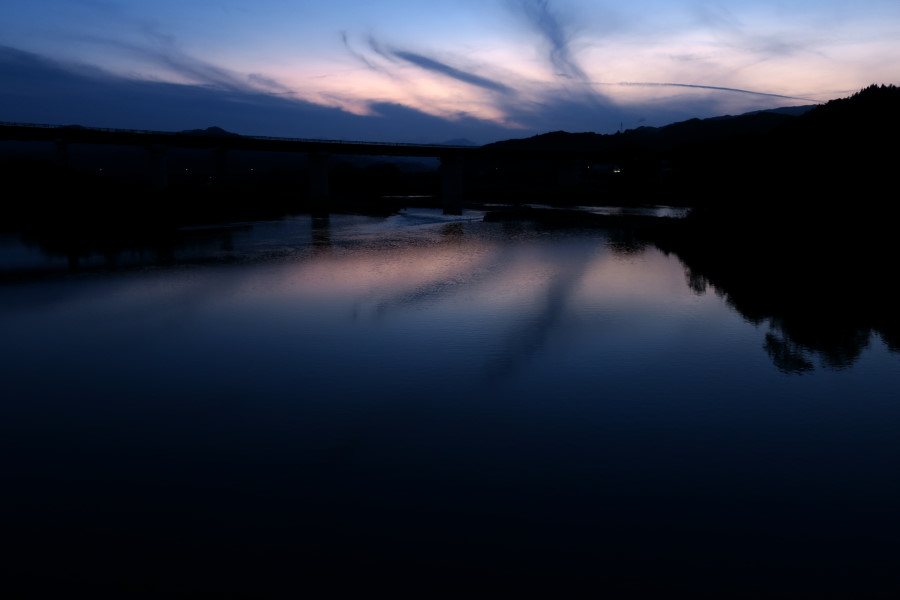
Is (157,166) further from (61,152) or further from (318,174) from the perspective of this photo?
(318,174)

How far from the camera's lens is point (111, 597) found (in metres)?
8.07

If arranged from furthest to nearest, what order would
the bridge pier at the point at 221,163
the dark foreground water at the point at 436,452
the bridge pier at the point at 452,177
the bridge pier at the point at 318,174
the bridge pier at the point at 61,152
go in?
1. the bridge pier at the point at 452,177
2. the bridge pier at the point at 318,174
3. the bridge pier at the point at 221,163
4. the bridge pier at the point at 61,152
5. the dark foreground water at the point at 436,452

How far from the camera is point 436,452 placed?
12.3 meters

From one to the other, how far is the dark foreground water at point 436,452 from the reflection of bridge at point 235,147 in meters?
65.3

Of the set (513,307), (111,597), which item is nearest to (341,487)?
(111,597)

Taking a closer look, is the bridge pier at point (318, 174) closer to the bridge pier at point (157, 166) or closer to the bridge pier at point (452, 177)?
the bridge pier at point (452, 177)

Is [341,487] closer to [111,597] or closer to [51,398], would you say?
[111,597]

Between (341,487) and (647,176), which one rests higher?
(647,176)

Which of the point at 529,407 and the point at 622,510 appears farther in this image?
the point at 529,407

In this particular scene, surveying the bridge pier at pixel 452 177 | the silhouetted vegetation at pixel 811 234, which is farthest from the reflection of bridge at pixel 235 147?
the silhouetted vegetation at pixel 811 234

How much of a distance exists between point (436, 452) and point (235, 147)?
96.3 metres

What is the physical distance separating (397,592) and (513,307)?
1792 centimetres

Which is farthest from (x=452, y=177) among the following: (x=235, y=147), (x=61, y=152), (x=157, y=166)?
(x=61, y=152)

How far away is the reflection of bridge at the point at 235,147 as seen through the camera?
77.8 meters
